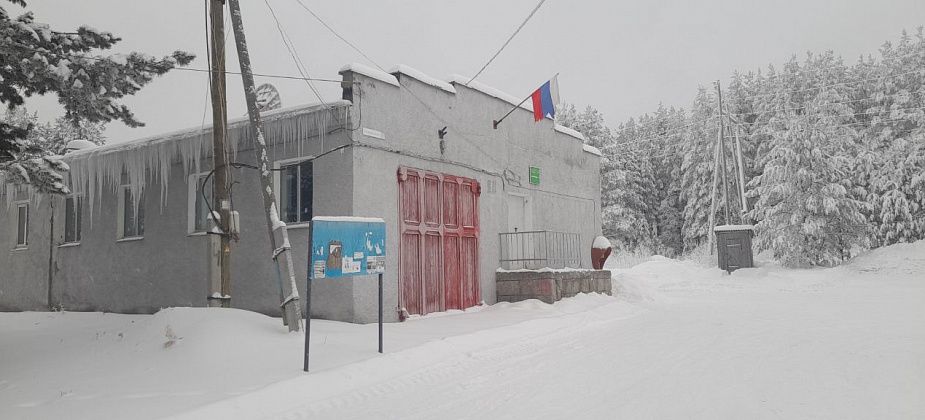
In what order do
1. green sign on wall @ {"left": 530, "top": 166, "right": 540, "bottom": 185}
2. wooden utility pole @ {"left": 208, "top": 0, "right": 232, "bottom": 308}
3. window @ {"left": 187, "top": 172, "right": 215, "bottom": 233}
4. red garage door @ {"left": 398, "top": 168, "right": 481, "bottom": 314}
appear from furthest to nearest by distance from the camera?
green sign on wall @ {"left": 530, "top": 166, "right": 540, "bottom": 185}
window @ {"left": 187, "top": 172, "right": 215, "bottom": 233}
red garage door @ {"left": 398, "top": 168, "right": 481, "bottom": 314}
wooden utility pole @ {"left": 208, "top": 0, "right": 232, "bottom": 308}

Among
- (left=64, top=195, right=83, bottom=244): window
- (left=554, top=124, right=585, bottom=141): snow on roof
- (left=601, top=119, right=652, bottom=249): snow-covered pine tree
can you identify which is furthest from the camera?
(left=601, top=119, right=652, bottom=249): snow-covered pine tree

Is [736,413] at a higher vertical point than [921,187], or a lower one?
lower

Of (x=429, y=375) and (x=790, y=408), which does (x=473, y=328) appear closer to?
(x=429, y=375)

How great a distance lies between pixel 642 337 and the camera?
9.33 m

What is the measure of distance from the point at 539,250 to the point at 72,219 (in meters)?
11.4

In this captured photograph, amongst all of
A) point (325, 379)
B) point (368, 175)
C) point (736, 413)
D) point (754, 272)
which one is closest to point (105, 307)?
point (368, 175)

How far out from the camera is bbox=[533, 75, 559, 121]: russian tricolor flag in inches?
535

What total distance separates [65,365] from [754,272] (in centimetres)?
→ 2296

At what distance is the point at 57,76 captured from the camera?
6980 mm

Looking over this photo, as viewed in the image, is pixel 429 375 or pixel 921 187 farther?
pixel 921 187

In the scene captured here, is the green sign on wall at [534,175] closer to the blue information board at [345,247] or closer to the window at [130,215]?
the blue information board at [345,247]

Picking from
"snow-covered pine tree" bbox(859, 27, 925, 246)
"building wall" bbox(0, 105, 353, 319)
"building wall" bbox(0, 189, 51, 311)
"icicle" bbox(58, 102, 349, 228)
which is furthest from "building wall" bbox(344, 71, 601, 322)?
"snow-covered pine tree" bbox(859, 27, 925, 246)

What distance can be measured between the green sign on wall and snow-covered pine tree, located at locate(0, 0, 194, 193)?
9222mm

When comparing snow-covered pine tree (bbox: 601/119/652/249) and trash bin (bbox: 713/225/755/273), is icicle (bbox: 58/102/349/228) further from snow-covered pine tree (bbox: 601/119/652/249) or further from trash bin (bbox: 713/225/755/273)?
snow-covered pine tree (bbox: 601/119/652/249)
